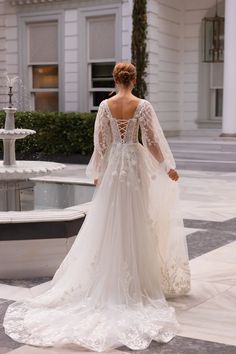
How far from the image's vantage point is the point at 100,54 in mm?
17828

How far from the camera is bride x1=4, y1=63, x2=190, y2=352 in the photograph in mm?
4500

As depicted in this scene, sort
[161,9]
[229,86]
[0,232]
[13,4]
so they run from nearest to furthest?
[0,232] → [229,86] → [161,9] → [13,4]

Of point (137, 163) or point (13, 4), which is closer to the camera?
point (137, 163)

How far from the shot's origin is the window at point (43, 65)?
1850 centimetres

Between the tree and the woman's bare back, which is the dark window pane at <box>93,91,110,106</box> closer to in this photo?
the tree

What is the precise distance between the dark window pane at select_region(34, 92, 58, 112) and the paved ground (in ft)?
28.3

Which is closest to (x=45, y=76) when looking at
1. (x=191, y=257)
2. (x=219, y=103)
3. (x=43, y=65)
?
(x=43, y=65)

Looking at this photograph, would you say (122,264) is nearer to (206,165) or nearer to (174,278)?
(174,278)

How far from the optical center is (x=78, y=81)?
18047mm

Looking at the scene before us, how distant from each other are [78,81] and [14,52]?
8.00ft

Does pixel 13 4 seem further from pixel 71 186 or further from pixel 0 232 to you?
pixel 0 232

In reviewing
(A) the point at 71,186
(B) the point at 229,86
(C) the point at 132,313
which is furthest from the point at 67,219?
(B) the point at 229,86

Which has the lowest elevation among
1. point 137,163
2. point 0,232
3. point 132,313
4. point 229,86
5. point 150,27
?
point 132,313

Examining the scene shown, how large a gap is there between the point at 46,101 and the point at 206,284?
14318 mm
